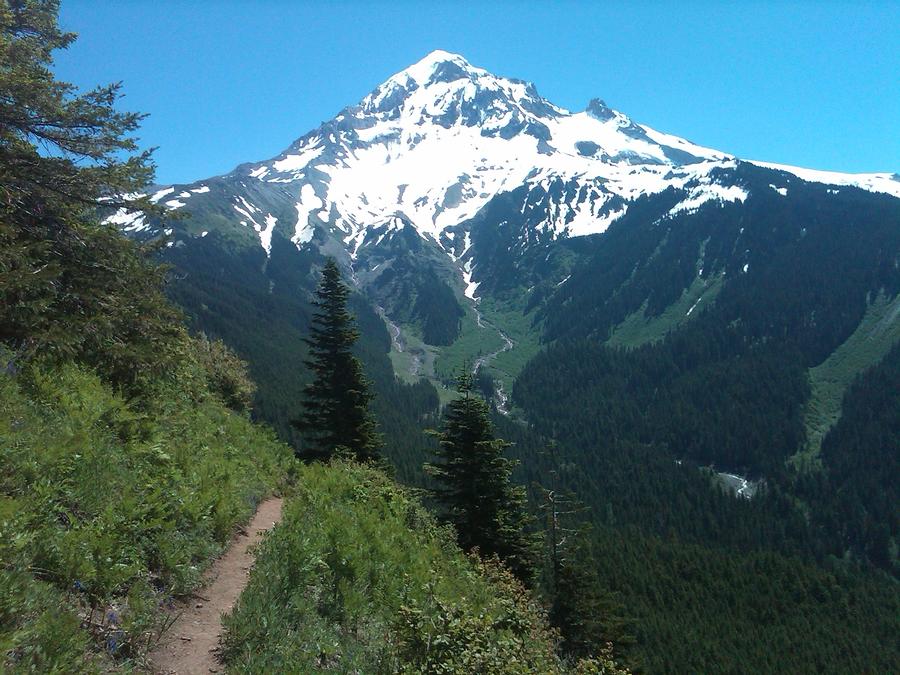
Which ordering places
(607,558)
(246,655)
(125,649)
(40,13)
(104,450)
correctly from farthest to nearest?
(607,558), (40,13), (104,450), (246,655), (125,649)

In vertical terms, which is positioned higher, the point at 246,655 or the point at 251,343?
the point at 246,655

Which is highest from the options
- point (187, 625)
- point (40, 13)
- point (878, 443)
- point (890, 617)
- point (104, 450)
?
point (40, 13)

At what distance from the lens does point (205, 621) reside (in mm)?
7117

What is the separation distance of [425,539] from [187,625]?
805cm

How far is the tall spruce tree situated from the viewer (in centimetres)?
2284

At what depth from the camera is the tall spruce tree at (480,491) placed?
899 inches

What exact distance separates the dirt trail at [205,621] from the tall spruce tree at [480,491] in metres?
14.2

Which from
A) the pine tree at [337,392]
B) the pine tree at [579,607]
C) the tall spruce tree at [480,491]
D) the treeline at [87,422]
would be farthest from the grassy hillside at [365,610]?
the pine tree at [337,392]

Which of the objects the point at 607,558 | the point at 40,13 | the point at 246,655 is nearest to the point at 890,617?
the point at 607,558

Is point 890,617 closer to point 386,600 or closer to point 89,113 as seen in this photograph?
point 386,600

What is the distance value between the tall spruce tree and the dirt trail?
1418 centimetres

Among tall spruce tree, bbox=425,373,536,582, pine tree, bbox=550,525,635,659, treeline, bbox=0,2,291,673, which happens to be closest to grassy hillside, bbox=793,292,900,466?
pine tree, bbox=550,525,635,659

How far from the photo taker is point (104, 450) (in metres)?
9.09

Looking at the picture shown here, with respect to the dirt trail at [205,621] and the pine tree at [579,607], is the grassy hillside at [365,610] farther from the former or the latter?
the pine tree at [579,607]
